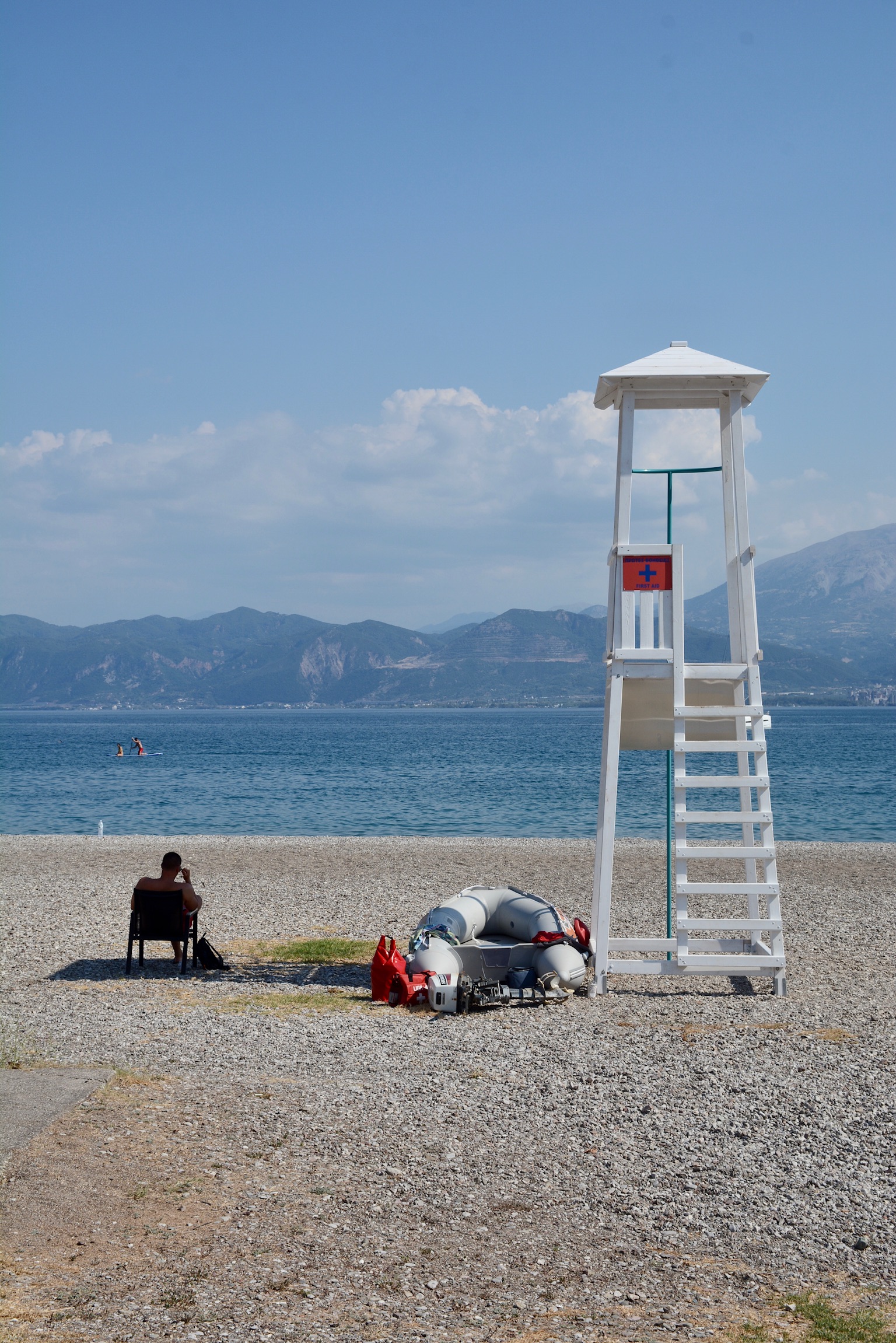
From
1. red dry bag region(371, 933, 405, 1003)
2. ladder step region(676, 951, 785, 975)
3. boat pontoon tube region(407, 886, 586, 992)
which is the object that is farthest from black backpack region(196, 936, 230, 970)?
ladder step region(676, 951, 785, 975)

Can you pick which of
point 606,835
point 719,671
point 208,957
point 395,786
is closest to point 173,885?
point 208,957

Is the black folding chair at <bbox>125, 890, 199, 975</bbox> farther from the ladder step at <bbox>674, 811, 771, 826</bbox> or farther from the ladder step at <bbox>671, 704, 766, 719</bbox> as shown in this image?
the ladder step at <bbox>671, 704, 766, 719</bbox>

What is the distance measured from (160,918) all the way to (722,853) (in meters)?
4.69

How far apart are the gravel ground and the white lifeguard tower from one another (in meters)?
0.44

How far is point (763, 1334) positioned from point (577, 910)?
9938 mm

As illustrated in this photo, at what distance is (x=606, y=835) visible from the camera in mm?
9203

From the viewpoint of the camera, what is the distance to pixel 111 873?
55.3 feet

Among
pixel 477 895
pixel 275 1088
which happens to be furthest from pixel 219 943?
pixel 275 1088

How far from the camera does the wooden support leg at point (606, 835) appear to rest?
8938mm

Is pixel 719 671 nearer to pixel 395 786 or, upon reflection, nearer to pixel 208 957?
pixel 208 957

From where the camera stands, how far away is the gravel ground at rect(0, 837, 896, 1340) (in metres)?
3.96

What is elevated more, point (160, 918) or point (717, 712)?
point (717, 712)

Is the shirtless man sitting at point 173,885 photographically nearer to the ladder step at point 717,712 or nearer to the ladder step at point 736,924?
the ladder step at point 736,924

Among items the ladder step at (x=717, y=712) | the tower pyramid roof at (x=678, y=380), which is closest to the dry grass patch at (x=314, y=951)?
the ladder step at (x=717, y=712)
